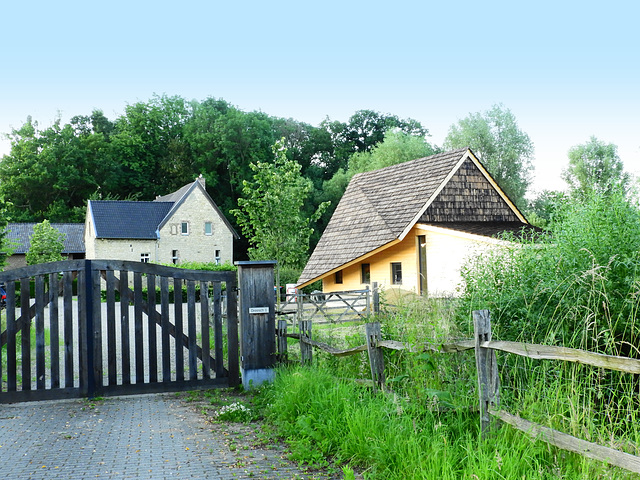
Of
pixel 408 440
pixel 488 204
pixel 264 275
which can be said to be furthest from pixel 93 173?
pixel 408 440

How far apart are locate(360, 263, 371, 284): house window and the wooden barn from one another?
18mm

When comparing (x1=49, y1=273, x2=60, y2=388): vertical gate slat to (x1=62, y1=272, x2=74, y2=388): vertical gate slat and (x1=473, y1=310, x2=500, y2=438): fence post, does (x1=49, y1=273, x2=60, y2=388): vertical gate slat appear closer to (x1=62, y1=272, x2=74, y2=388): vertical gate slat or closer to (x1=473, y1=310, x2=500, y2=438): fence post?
(x1=62, y1=272, x2=74, y2=388): vertical gate slat

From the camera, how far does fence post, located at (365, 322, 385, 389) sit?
645 cm

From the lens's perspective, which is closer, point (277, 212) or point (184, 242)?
point (277, 212)

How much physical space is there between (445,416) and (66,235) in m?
58.9

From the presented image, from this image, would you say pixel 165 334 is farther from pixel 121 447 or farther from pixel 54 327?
pixel 121 447

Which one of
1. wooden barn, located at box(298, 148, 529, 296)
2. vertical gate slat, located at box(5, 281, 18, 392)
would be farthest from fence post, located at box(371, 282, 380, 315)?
wooden barn, located at box(298, 148, 529, 296)

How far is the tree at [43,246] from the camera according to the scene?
1946 inches

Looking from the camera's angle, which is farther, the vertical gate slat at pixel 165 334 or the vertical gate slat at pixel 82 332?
the vertical gate slat at pixel 165 334

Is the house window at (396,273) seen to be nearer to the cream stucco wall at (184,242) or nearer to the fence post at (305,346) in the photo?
the fence post at (305,346)

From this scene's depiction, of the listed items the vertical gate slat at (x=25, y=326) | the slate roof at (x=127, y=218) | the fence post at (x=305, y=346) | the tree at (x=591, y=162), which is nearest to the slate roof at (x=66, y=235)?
the slate roof at (x=127, y=218)

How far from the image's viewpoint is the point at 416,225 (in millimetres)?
24531

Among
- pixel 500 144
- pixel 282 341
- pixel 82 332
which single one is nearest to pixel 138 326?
pixel 82 332

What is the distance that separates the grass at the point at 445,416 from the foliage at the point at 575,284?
465 millimetres
